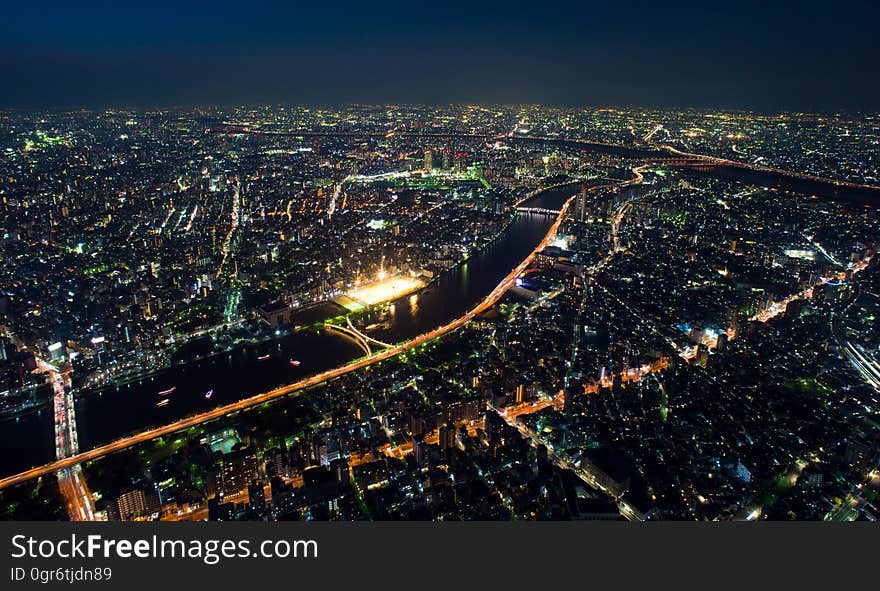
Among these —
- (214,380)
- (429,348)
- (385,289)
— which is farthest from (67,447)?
(385,289)

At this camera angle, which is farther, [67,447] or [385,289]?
[385,289]

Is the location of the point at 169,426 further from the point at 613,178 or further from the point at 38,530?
the point at 613,178

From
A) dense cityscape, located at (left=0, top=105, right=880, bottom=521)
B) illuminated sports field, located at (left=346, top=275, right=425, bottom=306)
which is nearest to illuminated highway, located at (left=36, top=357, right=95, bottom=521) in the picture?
dense cityscape, located at (left=0, top=105, right=880, bottom=521)

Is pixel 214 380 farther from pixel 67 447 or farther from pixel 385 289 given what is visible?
pixel 385 289

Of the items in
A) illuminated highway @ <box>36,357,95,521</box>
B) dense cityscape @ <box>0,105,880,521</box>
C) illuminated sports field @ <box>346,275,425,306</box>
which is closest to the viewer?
illuminated highway @ <box>36,357,95,521</box>

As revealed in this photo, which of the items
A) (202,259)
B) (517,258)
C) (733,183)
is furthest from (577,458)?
(733,183)

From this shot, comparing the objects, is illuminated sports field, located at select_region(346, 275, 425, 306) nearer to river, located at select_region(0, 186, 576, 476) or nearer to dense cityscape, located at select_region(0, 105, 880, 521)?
dense cityscape, located at select_region(0, 105, 880, 521)

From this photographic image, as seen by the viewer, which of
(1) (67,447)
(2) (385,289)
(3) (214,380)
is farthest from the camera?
(2) (385,289)
